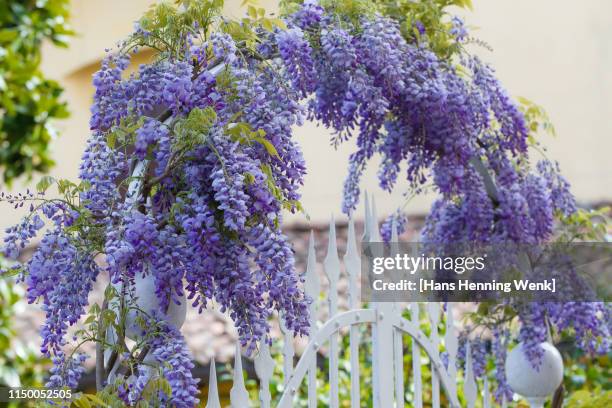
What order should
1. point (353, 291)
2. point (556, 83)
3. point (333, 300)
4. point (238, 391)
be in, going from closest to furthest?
point (238, 391), point (333, 300), point (353, 291), point (556, 83)

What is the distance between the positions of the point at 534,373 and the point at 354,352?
2.59 ft

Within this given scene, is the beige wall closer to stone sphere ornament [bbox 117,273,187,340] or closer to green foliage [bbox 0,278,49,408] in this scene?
green foliage [bbox 0,278,49,408]

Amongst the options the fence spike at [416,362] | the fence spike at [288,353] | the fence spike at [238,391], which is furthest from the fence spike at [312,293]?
the fence spike at [416,362]

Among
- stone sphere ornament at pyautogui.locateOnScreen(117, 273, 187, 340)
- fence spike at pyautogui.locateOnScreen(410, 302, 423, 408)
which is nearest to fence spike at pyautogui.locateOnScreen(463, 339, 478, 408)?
fence spike at pyautogui.locateOnScreen(410, 302, 423, 408)

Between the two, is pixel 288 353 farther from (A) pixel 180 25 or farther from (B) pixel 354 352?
(A) pixel 180 25

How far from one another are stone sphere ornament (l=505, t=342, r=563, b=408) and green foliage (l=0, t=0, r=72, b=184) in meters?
1.67

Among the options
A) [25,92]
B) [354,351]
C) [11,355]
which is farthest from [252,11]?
[11,355]

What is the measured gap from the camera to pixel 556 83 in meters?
6.33

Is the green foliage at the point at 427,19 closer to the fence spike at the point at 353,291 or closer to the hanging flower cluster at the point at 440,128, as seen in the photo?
the hanging flower cluster at the point at 440,128

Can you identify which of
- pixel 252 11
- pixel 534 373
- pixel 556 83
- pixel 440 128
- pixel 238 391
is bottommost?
pixel 238 391

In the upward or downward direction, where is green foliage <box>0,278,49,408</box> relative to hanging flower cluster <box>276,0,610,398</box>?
downward

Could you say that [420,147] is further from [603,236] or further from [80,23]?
[80,23]

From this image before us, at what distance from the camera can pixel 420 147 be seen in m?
2.85

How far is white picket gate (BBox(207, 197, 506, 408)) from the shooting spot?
238cm
